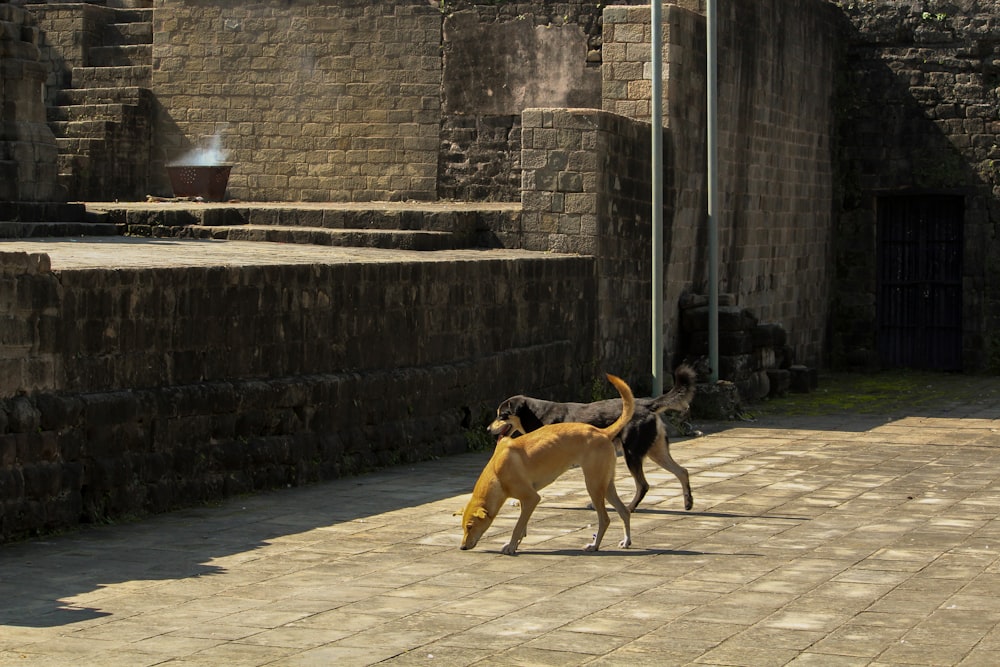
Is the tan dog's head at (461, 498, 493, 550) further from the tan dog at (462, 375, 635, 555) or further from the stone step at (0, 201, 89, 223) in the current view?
the stone step at (0, 201, 89, 223)

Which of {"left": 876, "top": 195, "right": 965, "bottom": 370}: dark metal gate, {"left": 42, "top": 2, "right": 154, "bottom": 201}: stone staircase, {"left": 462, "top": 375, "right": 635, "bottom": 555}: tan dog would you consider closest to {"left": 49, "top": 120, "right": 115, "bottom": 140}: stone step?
{"left": 42, "top": 2, "right": 154, "bottom": 201}: stone staircase

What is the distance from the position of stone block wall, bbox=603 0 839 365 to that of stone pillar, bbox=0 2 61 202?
221 inches

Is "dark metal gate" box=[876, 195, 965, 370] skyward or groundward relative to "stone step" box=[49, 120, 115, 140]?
groundward

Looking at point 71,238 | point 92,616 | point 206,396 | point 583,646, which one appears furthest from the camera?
point 71,238

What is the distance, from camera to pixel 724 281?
18.2 metres

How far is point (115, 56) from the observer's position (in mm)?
21312

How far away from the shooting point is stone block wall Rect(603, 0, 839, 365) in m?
16.5

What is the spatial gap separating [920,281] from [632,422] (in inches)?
540

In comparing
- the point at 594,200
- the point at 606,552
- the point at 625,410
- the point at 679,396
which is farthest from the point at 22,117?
the point at 606,552

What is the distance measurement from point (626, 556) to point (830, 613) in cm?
162

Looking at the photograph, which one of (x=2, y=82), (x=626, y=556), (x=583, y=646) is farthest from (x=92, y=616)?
(x=2, y=82)

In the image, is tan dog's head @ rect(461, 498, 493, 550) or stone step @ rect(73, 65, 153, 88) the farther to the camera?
stone step @ rect(73, 65, 153, 88)

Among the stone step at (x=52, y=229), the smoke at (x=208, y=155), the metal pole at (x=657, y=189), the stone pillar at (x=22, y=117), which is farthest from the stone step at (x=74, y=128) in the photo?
the metal pole at (x=657, y=189)

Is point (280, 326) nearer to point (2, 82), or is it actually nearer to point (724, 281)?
point (2, 82)
